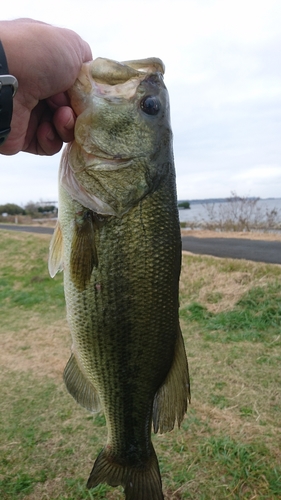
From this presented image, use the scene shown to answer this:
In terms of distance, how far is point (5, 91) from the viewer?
6.00 feet

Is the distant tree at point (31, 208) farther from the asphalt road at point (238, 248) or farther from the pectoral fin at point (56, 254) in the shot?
the pectoral fin at point (56, 254)

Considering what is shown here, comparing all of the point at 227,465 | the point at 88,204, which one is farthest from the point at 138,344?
the point at 227,465

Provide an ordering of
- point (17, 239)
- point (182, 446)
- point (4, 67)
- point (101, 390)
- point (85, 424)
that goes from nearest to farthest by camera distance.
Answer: point (4, 67) < point (101, 390) < point (182, 446) < point (85, 424) < point (17, 239)

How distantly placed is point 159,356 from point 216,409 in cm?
290

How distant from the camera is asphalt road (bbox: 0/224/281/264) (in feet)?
38.1

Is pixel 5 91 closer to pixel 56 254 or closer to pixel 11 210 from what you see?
pixel 56 254

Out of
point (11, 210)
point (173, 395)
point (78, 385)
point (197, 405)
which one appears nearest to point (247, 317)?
point (197, 405)

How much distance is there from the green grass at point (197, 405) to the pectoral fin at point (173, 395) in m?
1.67

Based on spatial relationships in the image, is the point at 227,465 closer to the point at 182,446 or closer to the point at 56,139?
the point at 182,446

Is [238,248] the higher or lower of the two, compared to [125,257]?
lower

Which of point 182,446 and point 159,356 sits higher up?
point 159,356

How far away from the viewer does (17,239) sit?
16219 millimetres

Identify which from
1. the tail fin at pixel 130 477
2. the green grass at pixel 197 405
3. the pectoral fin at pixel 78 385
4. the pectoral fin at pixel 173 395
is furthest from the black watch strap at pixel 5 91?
the green grass at pixel 197 405

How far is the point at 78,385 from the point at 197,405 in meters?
2.90
